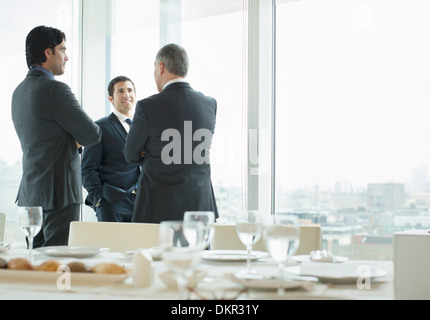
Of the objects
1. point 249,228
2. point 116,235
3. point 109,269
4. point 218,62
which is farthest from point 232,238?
point 218,62

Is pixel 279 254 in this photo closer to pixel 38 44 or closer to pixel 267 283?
pixel 267 283

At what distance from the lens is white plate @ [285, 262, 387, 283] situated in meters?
1.36

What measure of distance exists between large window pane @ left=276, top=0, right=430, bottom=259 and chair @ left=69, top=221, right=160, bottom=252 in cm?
179

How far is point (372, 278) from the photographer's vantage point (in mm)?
1391

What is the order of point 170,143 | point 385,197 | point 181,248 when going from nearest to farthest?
point 181,248
point 170,143
point 385,197

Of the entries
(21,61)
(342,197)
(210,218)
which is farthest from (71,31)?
(210,218)

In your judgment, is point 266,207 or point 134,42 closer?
point 266,207

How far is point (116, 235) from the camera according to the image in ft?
7.68

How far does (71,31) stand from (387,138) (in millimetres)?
2855

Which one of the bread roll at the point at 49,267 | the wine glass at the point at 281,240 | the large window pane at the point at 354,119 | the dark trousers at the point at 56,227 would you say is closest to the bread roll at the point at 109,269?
the bread roll at the point at 49,267

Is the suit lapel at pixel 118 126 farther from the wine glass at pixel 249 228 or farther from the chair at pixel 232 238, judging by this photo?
the wine glass at pixel 249 228

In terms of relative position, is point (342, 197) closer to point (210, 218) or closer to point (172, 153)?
point (172, 153)

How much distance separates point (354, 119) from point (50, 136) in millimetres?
1929

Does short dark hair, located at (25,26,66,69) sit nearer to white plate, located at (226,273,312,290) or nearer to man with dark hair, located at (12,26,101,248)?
man with dark hair, located at (12,26,101,248)
